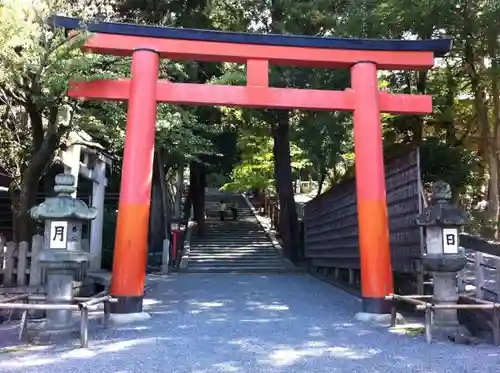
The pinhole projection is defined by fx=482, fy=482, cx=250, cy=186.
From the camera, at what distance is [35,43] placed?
7574 mm

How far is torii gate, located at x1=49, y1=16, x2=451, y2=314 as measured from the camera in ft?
26.5

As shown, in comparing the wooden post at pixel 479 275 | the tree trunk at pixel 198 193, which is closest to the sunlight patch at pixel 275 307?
the wooden post at pixel 479 275

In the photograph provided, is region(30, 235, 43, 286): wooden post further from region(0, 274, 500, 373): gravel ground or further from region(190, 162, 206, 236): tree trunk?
region(190, 162, 206, 236): tree trunk

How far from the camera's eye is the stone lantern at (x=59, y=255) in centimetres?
651

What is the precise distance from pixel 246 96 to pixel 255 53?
0.83 m

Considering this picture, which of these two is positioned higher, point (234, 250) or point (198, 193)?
point (198, 193)

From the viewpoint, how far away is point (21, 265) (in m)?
9.21

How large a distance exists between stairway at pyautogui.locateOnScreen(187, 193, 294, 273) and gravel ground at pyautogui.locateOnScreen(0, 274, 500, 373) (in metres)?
7.22

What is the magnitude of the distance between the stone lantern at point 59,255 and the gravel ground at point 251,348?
58cm

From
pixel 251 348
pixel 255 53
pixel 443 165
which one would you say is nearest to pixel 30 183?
pixel 255 53

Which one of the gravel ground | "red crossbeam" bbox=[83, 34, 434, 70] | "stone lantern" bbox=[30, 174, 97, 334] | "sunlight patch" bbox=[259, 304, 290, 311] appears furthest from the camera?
"sunlight patch" bbox=[259, 304, 290, 311]

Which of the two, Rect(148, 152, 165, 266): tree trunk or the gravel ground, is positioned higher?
Rect(148, 152, 165, 266): tree trunk

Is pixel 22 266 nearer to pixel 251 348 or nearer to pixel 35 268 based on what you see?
pixel 35 268

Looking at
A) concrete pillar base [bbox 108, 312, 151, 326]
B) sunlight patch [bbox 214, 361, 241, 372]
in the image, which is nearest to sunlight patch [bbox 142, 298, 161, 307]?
concrete pillar base [bbox 108, 312, 151, 326]
